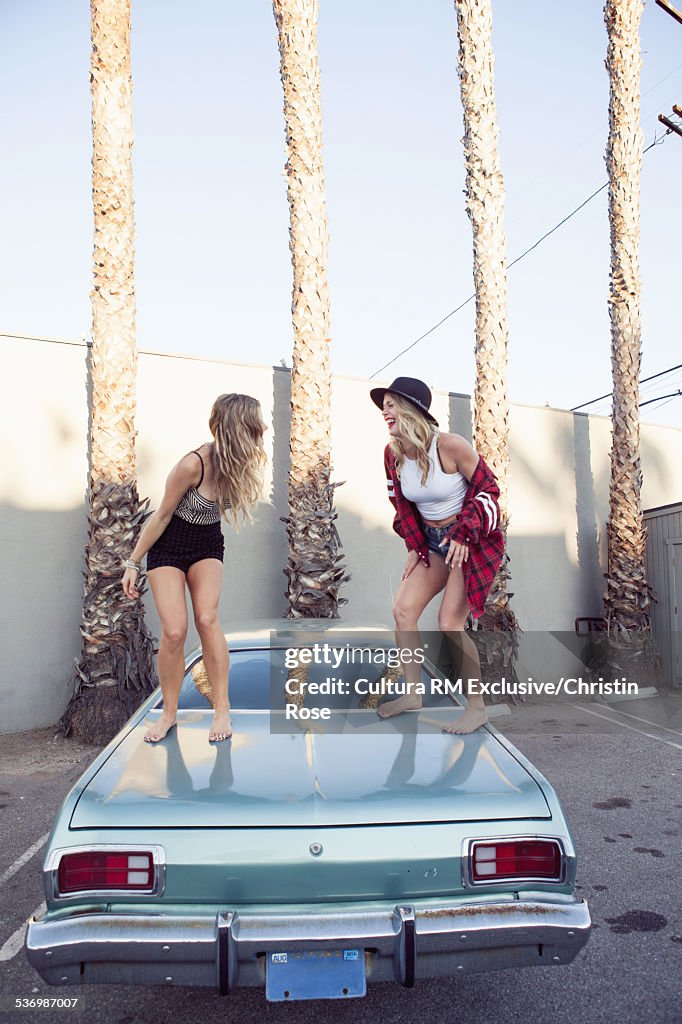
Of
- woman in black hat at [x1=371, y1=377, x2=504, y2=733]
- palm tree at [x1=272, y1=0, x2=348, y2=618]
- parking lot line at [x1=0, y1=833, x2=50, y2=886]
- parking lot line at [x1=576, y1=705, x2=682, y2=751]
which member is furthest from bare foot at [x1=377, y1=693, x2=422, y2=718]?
palm tree at [x1=272, y1=0, x2=348, y2=618]

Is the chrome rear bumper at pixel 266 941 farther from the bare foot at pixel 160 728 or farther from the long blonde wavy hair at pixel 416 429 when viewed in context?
the long blonde wavy hair at pixel 416 429

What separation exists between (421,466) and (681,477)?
36.0ft

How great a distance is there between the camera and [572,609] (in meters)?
11.3

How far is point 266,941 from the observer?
6.69ft

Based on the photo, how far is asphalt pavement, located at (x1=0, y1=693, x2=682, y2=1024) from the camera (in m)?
2.59

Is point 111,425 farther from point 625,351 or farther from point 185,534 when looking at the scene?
point 625,351

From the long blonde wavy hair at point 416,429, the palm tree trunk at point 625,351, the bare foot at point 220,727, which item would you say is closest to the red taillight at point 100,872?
the bare foot at point 220,727

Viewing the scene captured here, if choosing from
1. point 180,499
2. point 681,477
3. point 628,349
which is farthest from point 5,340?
point 681,477

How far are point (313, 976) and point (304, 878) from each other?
0.25 metres

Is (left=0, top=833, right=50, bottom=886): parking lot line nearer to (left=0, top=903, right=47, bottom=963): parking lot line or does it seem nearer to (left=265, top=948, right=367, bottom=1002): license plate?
(left=0, top=903, right=47, bottom=963): parking lot line

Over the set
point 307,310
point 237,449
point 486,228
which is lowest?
point 237,449

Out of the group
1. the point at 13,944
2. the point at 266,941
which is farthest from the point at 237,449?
the point at 13,944

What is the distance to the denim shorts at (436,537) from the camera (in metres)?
3.51

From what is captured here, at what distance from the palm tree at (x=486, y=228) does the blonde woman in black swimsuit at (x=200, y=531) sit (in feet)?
21.2
